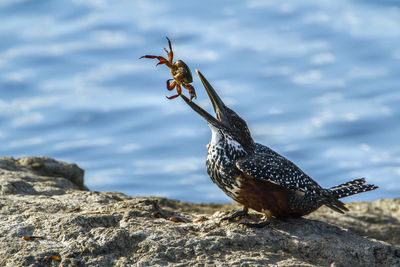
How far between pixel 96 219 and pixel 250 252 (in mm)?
1176

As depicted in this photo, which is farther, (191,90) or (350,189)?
(350,189)

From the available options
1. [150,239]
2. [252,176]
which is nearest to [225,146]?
[252,176]

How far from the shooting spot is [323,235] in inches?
190

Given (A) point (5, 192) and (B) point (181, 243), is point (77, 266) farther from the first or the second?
(A) point (5, 192)

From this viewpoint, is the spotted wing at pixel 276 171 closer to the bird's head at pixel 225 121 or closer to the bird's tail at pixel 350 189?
the bird's head at pixel 225 121

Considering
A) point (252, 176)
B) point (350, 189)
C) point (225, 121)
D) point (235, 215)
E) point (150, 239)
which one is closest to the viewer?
point (150, 239)

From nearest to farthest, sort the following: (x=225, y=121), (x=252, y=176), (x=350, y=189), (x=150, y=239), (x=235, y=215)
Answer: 1. (x=150, y=239)
2. (x=252, y=176)
3. (x=235, y=215)
4. (x=225, y=121)
5. (x=350, y=189)

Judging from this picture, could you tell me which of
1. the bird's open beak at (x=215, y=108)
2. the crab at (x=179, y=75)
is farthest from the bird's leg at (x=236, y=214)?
the crab at (x=179, y=75)

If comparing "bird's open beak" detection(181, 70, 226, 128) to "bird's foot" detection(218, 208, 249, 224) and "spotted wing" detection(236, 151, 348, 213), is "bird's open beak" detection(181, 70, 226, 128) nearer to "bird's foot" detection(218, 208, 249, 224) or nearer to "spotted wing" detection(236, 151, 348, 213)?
"spotted wing" detection(236, 151, 348, 213)

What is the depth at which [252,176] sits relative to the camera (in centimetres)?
483

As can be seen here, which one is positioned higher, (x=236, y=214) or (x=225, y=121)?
(x=225, y=121)

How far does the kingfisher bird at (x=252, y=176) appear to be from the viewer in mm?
4887

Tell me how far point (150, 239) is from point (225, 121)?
129 centimetres

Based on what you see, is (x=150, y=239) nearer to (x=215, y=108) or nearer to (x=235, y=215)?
(x=235, y=215)
